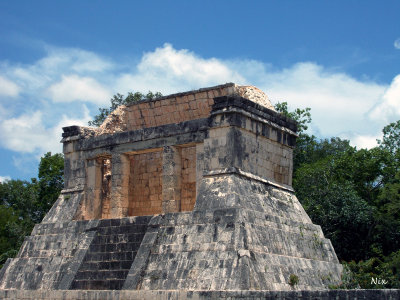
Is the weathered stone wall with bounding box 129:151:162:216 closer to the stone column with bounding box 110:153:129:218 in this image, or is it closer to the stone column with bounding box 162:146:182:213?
the stone column with bounding box 110:153:129:218

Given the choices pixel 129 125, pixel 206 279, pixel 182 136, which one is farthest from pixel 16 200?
pixel 206 279

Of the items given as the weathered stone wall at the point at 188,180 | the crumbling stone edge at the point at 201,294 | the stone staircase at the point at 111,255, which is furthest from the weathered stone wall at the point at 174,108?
the crumbling stone edge at the point at 201,294

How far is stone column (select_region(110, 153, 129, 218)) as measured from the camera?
17.8m

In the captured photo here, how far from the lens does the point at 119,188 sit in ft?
58.4

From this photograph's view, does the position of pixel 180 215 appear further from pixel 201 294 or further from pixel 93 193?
pixel 93 193

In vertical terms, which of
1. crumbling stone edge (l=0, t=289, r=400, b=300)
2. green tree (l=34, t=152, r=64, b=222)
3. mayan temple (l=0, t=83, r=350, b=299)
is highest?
green tree (l=34, t=152, r=64, b=222)

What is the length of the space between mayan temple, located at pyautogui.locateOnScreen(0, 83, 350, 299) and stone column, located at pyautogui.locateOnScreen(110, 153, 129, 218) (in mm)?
29

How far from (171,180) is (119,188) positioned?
1.73 metres

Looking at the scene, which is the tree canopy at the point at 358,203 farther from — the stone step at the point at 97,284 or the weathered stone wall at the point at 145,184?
the stone step at the point at 97,284

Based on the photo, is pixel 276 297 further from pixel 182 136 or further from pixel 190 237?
pixel 182 136

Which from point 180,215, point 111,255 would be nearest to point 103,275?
point 111,255

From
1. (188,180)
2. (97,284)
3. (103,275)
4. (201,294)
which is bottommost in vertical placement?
(201,294)

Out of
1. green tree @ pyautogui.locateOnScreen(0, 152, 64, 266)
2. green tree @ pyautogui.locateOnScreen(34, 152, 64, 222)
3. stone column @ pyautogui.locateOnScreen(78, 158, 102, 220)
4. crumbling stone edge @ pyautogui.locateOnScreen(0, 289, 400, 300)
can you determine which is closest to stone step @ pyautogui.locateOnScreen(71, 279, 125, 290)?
crumbling stone edge @ pyautogui.locateOnScreen(0, 289, 400, 300)

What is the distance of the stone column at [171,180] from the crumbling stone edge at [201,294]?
292cm
